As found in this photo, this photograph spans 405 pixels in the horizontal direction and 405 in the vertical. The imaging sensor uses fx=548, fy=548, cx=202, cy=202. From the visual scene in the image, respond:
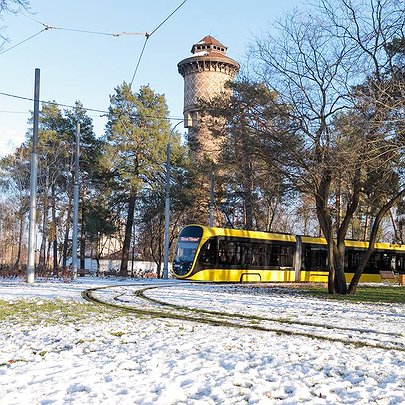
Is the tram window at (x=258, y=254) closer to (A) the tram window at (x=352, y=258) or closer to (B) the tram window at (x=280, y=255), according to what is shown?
(B) the tram window at (x=280, y=255)

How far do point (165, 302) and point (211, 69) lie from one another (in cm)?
5300

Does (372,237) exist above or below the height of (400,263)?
above

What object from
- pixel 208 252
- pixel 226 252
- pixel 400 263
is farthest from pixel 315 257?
pixel 208 252

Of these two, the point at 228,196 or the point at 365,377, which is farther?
the point at 228,196

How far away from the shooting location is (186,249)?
26875mm

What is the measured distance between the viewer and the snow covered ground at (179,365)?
5.03 meters

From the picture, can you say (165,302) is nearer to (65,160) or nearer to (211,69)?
(65,160)

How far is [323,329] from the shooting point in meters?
9.80

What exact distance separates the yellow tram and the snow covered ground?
16.6m

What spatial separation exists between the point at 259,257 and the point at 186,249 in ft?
15.1

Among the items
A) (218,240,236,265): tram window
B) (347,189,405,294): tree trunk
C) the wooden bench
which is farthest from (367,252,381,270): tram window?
(347,189,405,294): tree trunk

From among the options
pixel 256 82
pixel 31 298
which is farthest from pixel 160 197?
pixel 31 298

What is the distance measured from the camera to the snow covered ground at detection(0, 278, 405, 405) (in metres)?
5.03

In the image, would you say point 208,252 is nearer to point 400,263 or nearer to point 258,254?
point 258,254
